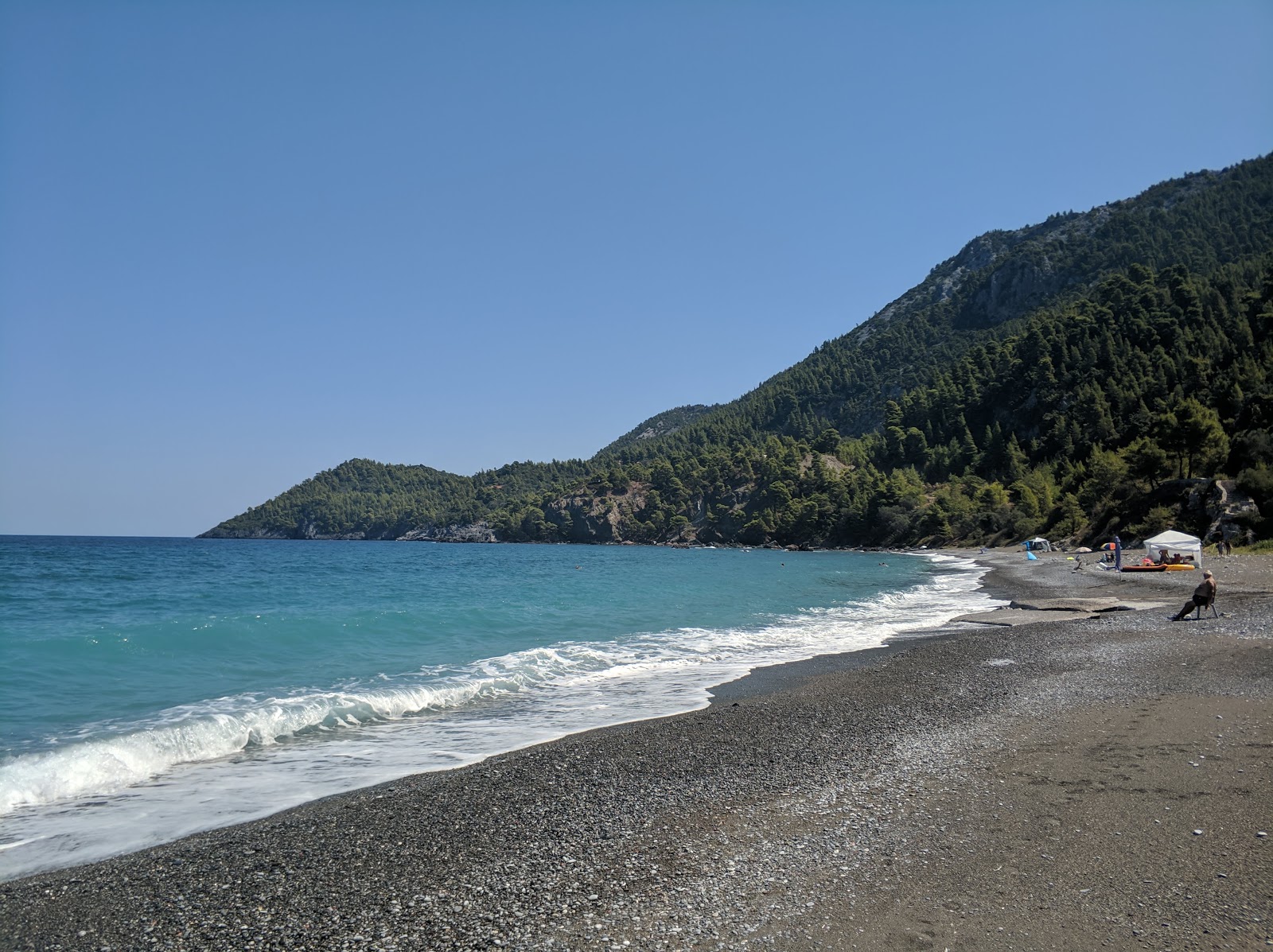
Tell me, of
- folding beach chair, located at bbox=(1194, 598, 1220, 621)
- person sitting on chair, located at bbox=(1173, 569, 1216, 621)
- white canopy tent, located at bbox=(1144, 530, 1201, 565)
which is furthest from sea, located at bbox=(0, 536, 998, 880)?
white canopy tent, located at bbox=(1144, 530, 1201, 565)

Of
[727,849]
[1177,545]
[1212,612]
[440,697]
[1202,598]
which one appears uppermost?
[727,849]

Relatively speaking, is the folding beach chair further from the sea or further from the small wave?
the sea

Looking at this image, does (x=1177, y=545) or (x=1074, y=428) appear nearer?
(x=1177, y=545)

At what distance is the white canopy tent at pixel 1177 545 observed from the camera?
37.8 metres

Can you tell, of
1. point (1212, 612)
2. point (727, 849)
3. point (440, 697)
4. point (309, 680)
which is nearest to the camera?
point (727, 849)

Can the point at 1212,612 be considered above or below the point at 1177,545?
above

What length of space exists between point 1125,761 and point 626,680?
974 centimetres

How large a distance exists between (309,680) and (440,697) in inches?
145

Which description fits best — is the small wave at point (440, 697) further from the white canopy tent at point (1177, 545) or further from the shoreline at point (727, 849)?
the white canopy tent at point (1177, 545)

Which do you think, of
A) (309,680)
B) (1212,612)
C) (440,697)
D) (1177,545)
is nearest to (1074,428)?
(1177,545)

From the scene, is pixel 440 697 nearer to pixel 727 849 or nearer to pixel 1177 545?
pixel 727 849

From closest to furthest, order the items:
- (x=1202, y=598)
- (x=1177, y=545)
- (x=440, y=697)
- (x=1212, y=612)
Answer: (x=440, y=697) → (x=1202, y=598) → (x=1212, y=612) → (x=1177, y=545)

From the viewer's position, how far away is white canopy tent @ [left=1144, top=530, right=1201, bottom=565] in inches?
1486

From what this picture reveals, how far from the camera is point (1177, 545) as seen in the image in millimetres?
38312
